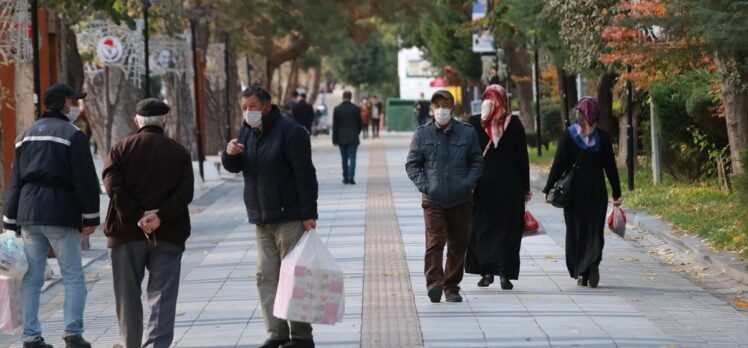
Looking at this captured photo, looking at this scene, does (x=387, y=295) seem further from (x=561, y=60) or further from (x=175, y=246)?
(x=561, y=60)

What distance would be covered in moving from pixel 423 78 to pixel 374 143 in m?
23.3

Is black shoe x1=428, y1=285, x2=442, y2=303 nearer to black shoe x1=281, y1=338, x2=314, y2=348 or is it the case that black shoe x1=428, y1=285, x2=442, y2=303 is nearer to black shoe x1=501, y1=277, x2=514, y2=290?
black shoe x1=501, y1=277, x2=514, y2=290

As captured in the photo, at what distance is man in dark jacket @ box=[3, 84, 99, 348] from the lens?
9367 mm

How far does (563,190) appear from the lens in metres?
12.2

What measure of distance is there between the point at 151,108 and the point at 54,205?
1093 mm

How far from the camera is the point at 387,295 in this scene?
11.8 m

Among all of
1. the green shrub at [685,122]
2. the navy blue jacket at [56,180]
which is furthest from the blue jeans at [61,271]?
the green shrub at [685,122]

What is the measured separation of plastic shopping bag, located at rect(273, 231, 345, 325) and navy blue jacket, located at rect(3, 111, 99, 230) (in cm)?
147

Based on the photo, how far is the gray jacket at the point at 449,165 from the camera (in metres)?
11.0

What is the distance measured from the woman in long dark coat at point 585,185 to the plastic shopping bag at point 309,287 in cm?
390

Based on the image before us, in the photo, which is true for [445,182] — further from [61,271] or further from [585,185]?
[61,271]

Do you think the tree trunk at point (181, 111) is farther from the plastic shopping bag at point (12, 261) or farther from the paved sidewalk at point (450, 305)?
the plastic shopping bag at point (12, 261)

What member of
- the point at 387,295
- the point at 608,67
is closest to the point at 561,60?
the point at 608,67

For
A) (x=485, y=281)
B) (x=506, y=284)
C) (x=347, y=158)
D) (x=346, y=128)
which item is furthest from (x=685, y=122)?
(x=506, y=284)
